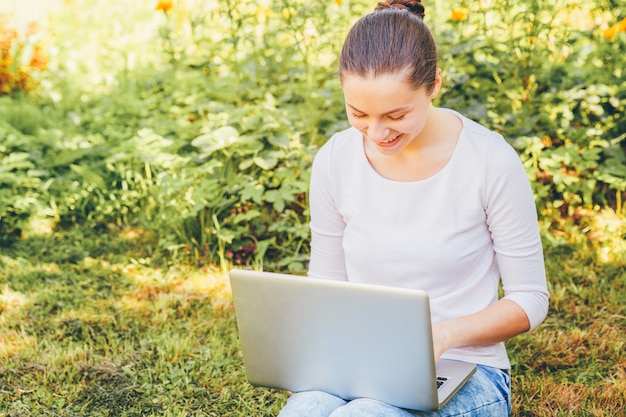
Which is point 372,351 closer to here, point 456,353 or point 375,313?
point 375,313

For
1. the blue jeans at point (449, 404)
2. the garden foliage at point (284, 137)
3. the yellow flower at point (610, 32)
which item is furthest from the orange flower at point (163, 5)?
the blue jeans at point (449, 404)

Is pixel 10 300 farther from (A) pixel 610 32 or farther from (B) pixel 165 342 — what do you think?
(A) pixel 610 32

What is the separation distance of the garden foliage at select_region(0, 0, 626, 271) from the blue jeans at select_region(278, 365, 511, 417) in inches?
59.8

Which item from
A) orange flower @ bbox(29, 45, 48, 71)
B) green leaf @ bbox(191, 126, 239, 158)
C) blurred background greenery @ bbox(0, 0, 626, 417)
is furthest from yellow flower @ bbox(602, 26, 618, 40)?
orange flower @ bbox(29, 45, 48, 71)

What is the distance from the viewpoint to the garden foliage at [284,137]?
129 inches

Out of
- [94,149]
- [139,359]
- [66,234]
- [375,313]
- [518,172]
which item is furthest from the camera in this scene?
[94,149]

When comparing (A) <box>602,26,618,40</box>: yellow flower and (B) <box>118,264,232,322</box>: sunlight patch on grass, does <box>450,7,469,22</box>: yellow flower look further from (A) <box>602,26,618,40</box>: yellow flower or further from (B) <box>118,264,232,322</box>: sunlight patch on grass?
(B) <box>118,264,232,322</box>: sunlight patch on grass

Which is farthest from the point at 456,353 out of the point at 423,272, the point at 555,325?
the point at 555,325

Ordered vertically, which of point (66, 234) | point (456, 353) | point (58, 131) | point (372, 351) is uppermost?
point (372, 351)

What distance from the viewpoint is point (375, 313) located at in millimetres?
1400

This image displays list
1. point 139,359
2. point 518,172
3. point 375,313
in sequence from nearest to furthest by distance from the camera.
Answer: point 375,313, point 518,172, point 139,359

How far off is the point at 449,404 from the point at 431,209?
409 mm

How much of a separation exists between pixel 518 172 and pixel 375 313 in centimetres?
46

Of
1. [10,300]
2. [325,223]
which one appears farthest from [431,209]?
[10,300]
